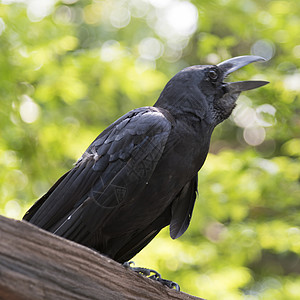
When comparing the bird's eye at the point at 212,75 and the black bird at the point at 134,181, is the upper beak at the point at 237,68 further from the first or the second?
the black bird at the point at 134,181

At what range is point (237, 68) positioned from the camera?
2.88m

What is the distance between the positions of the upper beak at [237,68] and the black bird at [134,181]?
22 centimetres

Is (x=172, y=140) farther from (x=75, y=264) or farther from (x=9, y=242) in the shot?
(x=9, y=242)

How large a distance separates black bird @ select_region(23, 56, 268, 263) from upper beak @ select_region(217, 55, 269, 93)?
218mm

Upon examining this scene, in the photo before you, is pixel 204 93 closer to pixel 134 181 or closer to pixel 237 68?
pixel 237 68

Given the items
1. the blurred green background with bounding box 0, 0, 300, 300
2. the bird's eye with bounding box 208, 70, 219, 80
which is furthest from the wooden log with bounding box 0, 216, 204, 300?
the blurred green background with bounding box 0, 0, 300, 300

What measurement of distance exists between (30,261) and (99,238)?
84 centimetres

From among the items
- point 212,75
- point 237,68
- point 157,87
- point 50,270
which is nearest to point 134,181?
point 50,270

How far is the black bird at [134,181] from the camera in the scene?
222 cm

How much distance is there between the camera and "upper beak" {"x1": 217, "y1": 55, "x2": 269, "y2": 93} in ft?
8.75

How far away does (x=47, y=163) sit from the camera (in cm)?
442

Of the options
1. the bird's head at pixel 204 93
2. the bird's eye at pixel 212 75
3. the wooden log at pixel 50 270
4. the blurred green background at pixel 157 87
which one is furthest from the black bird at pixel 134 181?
the blurred green background at pixel 157 87

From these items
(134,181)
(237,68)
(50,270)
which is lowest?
(50,270)

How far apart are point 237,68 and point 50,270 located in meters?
1.85
